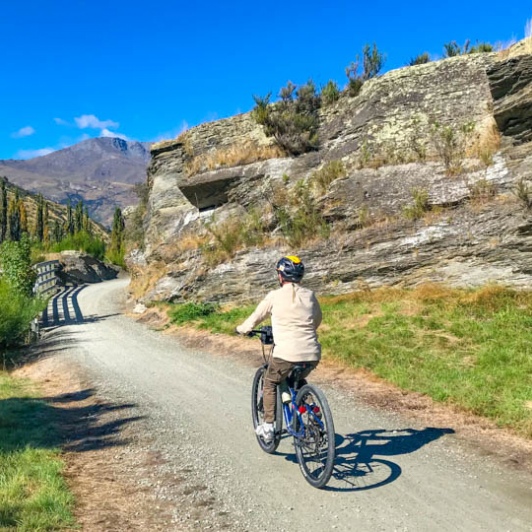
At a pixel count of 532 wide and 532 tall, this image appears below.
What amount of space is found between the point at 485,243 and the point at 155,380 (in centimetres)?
850

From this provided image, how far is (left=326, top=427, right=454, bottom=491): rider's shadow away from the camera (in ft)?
15.6

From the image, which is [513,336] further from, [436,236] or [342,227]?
[342,227]

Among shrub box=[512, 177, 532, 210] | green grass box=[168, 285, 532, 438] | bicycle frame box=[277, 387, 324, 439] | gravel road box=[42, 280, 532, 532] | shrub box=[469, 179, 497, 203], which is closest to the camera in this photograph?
gravel road box=[42, 280, 532, 532]

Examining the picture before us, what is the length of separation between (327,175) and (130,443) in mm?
12833

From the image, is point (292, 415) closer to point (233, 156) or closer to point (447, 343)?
point (447, 343)

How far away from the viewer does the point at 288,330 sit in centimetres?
511

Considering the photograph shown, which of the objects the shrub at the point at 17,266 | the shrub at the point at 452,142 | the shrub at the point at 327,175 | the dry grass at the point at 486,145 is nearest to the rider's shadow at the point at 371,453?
the dry grass at the point at 486,145

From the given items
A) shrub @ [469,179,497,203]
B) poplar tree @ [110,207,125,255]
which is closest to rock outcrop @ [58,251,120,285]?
poplar tree @ [110,207,125,255]

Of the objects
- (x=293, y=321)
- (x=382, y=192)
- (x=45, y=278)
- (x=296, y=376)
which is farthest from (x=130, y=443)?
(x=45, y=278)

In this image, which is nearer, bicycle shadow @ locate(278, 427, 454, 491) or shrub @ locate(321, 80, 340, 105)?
bicycle shadow @ locate(278, 427, 454, 491)

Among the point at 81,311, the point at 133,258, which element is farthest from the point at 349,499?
the point at 133,258

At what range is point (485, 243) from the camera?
38.0ft

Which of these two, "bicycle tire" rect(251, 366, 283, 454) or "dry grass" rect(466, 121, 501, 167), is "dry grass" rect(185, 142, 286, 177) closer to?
"dry grass" rect(466, 121, 501, 167)

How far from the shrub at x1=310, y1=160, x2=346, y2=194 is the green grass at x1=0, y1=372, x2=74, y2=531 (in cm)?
1200
